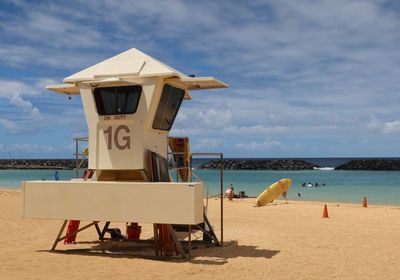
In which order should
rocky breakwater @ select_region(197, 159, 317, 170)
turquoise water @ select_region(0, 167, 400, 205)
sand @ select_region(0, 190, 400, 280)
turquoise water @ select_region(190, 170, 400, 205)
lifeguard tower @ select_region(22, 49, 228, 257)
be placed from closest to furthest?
sand @ select_region(0, 190, 400, 280)
lifeguard tower @ select_region(22, 49, 228, 257)
turquoise water @ select_region(190, 170, 400, 205)
turquoise water @ select_region(0, 167, 400, 205)
rocky breakwater @ select_region(197, 159, 317, 170)

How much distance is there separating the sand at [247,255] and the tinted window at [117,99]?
3454 mm

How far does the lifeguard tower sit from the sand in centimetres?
102

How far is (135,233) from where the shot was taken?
15.7 meters

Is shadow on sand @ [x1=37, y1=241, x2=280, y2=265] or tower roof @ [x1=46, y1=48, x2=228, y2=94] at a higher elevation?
tower roof @ [x1=46, y1=48, x2=228, y2=94]

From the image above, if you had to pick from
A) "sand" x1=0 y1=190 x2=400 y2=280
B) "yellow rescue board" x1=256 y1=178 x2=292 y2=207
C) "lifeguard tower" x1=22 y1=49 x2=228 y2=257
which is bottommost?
"sand" x1=0 y1=190 x2=400 y2=280

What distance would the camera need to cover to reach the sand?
11031mm

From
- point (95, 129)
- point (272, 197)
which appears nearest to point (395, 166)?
point (272, 197)

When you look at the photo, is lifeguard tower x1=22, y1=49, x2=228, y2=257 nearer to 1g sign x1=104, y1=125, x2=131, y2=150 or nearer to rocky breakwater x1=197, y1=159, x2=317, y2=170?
1g sign x1=104, y1=125, x2=131, y2=150

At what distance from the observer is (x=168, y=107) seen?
533 inches

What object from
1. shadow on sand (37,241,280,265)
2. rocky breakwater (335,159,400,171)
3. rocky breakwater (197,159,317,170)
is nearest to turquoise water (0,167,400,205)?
shadow on sand (37,241,280,265)

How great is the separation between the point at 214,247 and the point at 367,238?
481 centimetres

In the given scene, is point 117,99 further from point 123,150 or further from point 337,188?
point 337,188

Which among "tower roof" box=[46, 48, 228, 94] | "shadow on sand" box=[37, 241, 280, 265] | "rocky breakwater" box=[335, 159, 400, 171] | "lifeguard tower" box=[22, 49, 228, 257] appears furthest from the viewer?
"rocky breakwater" box=[335, 159, 400, 171]

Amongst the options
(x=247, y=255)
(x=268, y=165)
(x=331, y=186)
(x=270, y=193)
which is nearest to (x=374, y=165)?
(x=268, y=165)
